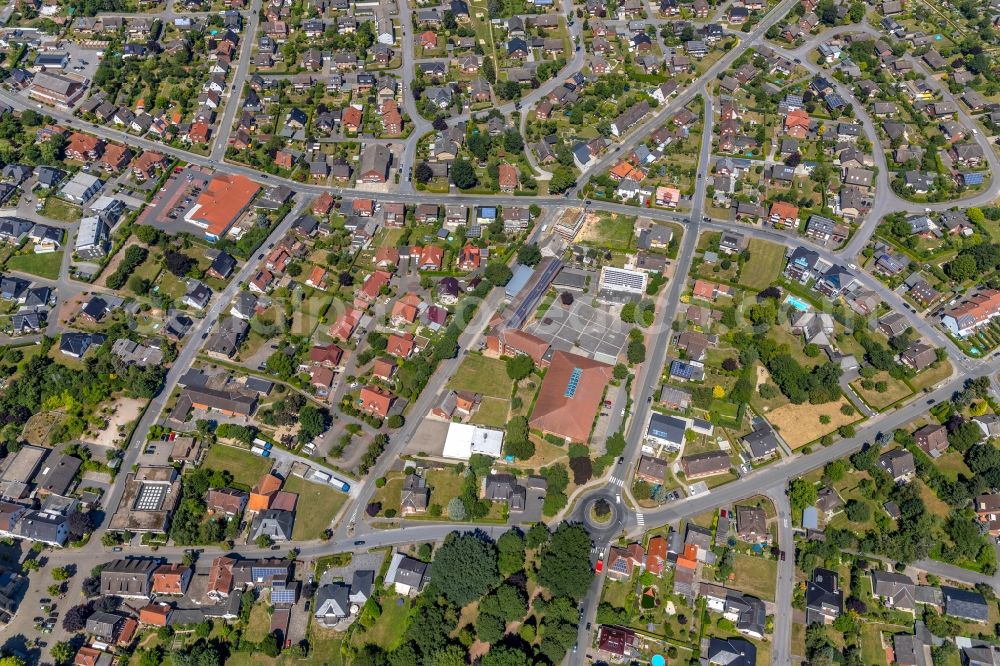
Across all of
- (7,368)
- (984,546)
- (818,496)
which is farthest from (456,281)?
(984,546)

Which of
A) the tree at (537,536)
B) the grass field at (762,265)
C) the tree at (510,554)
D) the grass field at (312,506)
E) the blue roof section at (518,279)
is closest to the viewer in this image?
the tree at (510,554)

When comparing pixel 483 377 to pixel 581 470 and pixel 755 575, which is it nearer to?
pixel 581 470

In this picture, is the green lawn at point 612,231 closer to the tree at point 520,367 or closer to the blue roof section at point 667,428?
the tree at point 520,367

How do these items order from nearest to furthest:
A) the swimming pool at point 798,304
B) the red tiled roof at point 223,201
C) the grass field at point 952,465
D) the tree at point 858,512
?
the tree at point 858,512 → the grass field at point 952,465 → the swimming pool at point 798,304 → the red tiled roof at point 223,201

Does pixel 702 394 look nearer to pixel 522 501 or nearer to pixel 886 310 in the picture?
pixel 522 501

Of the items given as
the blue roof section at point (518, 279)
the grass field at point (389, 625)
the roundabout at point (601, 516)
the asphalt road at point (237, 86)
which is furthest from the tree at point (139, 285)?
the roundabout at point (601, 516)

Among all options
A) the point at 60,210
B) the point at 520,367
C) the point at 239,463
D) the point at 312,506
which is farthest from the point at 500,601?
the point at 60,210
